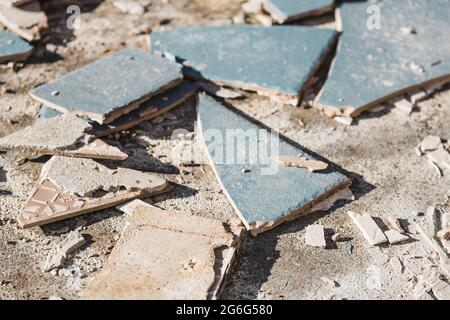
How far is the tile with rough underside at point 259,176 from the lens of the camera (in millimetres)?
5000

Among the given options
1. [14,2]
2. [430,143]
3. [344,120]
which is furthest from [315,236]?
[14,2]

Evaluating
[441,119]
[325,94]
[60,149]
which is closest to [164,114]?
[60,149]

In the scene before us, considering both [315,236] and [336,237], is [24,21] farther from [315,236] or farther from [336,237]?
[336,237]

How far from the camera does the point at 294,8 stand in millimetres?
7004

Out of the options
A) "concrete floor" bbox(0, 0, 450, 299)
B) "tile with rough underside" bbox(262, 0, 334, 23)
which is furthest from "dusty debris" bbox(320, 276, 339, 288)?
"tile with rough underside" bbox(262, 0, 334, 23)

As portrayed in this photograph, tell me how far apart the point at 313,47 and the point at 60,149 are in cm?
269

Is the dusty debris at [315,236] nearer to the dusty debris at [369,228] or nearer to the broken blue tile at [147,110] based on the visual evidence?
the dusty debris at [369,228]

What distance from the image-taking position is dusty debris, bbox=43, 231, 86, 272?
465 cm

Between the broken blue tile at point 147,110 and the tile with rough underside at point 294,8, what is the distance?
4.59ft

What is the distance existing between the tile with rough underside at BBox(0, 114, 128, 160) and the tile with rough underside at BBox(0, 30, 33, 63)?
128 cm

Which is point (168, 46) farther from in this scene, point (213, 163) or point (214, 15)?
point (213, 163)

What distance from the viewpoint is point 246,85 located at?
617 cm

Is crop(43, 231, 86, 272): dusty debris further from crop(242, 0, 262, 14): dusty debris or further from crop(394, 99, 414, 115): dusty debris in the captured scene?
crop(242, 0, 262, 14): dusty debris
